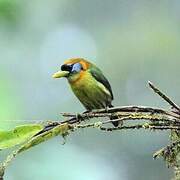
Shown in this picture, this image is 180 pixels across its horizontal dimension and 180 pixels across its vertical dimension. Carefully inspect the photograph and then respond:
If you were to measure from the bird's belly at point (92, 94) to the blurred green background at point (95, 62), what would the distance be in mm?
951

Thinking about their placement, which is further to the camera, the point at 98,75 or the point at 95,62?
the point at 95,62

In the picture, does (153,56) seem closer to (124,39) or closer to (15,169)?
(124,39)

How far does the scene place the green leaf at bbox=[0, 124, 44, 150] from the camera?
1242 millimetres

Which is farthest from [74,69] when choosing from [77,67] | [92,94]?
[92,94]

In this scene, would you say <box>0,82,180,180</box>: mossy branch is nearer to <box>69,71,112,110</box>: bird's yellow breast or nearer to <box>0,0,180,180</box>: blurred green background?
<box>69,71,112,110</box>: bird's yellow breast

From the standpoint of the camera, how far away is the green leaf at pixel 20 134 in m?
1.24

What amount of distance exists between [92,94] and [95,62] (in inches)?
155

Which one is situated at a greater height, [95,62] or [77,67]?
[95,62]

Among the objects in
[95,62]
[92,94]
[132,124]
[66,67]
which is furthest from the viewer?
[95,62]

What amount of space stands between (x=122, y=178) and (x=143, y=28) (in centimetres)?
226

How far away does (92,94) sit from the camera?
7.93 feet

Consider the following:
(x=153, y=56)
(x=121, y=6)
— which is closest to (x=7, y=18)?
(x=153, y=56)

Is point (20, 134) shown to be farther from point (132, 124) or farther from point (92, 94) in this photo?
point (92, 94)

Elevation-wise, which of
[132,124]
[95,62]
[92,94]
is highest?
[95,62]
